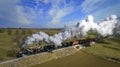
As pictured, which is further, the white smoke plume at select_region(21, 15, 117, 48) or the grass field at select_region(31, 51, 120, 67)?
the white smoke plume at select_region(21, 15, 117, 48)

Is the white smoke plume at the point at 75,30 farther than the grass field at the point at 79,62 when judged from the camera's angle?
Yes

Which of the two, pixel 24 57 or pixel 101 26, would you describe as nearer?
pixel 24 57

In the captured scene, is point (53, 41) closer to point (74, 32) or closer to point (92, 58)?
point (74, 32)

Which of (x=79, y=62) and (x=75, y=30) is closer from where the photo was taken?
(x=79, y=62)

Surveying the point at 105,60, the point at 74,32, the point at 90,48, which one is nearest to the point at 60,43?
the point at 74,32

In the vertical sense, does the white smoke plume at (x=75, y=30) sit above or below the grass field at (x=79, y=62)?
above

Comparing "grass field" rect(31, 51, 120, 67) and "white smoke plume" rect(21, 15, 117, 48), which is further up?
"white smoke plume" rect(21, 15, 117, 48)

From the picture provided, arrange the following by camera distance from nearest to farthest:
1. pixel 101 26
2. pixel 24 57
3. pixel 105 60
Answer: pixel 24 57, pixel 105 60, pixel 101 26

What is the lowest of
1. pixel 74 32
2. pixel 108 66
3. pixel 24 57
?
pixel 108 66

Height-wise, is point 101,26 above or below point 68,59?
above

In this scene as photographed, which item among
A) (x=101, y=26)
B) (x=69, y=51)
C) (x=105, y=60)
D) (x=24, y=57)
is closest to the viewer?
(x=24, y=57)
